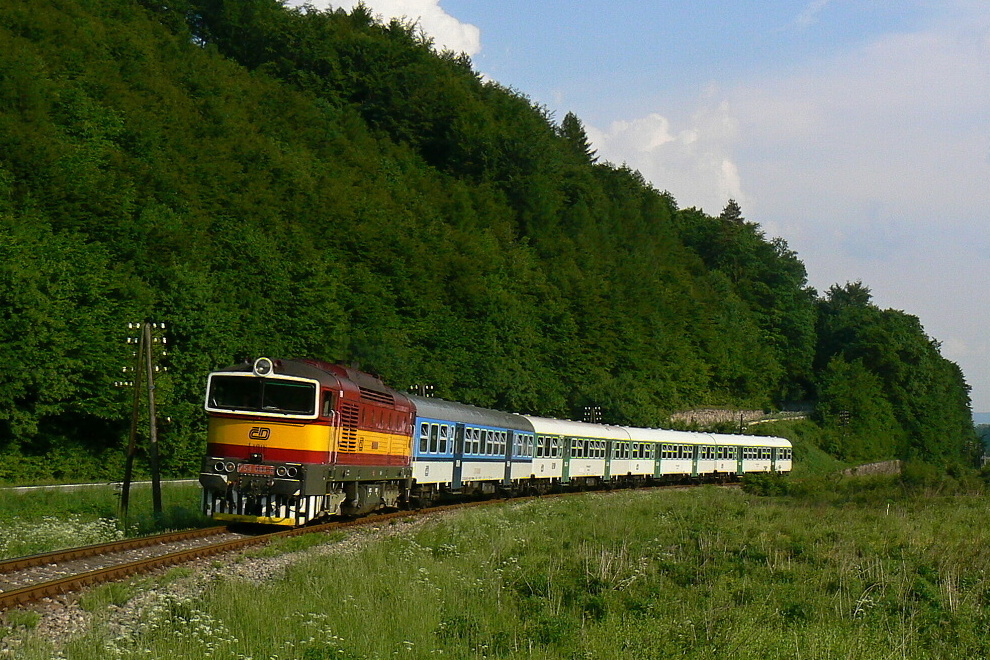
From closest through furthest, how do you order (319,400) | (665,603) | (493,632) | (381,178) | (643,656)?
1. (643,656)
2. (493,632)
3. (665,603)
4. (319,400)
5. (381,178)

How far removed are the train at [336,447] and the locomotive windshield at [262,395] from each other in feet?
0.07

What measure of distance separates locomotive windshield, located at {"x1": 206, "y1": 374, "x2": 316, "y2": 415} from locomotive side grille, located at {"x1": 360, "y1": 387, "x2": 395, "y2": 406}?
2.53m

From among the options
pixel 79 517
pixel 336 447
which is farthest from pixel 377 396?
pixel 79 517

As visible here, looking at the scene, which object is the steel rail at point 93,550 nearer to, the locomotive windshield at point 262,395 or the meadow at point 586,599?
the meadow at point 586,599

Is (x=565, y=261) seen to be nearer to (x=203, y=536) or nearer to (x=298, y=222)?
(x=298, y=222)

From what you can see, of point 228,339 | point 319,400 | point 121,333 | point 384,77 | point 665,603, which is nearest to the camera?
point 665,603

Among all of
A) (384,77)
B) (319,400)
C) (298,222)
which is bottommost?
(319,400)

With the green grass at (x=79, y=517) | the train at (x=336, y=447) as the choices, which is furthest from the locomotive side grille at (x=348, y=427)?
the green grass at (x=79, y=517)

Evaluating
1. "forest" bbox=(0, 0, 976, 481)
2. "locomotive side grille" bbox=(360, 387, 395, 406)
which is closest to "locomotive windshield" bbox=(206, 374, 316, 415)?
"locomotive side grille" bbox=(360, 387, 395, 406)

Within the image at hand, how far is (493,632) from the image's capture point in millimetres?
13188

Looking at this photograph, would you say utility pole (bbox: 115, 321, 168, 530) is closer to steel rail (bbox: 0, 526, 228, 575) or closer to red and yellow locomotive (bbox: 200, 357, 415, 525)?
steel rail (bbox: 0, 526, 228, 575)

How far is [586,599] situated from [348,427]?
8.62 m

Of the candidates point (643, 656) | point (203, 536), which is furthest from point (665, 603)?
point (203, 536)

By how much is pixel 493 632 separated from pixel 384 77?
10398cm
